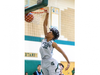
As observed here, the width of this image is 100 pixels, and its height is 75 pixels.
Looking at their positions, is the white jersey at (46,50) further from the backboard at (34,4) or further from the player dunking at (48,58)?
the backboard at (34,4)

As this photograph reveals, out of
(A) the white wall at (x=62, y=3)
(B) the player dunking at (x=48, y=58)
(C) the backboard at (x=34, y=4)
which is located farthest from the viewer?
(A) the white wall at (x=62, y=3)

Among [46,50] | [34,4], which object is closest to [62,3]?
[34,4]

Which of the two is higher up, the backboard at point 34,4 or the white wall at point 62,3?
the white wall at point 62,3

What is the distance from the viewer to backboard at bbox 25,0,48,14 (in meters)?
2.14

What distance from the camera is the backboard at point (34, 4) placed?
7.01ft

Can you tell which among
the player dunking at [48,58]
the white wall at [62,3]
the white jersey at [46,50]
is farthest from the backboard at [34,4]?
the white wall at [62,3]

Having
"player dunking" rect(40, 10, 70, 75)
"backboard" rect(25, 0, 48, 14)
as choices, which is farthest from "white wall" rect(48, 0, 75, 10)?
"player dunking" rect(40, 10, 70, 75)

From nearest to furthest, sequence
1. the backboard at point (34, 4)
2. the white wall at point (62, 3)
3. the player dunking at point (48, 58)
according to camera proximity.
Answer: the player dunking at point (48, 58) → the backboard at point (34, 4) → the white wall at point (62, 3)

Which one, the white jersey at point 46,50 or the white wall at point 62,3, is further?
the white wall at point 62,3
